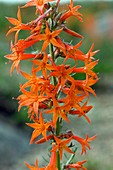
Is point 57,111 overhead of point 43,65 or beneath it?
beneath

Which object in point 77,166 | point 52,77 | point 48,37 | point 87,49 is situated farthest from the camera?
point 87,49

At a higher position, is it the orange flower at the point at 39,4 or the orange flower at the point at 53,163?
the orange flower at the point at 39,4

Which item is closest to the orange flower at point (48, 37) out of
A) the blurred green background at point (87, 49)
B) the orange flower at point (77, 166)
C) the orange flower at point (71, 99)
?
the orange flower at point (71, 99)

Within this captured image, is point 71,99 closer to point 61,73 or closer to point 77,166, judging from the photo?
Result: point 61,73

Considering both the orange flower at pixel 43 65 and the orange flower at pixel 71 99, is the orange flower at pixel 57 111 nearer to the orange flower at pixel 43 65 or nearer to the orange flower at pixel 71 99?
the orange flower at pixel 71 99

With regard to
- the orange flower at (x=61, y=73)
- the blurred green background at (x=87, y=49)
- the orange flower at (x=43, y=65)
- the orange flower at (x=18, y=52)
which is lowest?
the blurred green background at (x=87, y=49)

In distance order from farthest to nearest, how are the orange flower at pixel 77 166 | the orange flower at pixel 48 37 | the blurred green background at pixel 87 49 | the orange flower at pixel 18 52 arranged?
the blurred green background at pixel 87 49, the orange flower at pixel 77 166, the orange flower at pixel 18 52, the orange flower at pixel 48 37

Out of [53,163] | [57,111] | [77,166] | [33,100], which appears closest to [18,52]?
[33,100]

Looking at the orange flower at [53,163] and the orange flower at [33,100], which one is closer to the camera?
the orange flower at [33,100]

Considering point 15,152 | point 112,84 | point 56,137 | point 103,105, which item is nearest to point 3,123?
point 15,152
